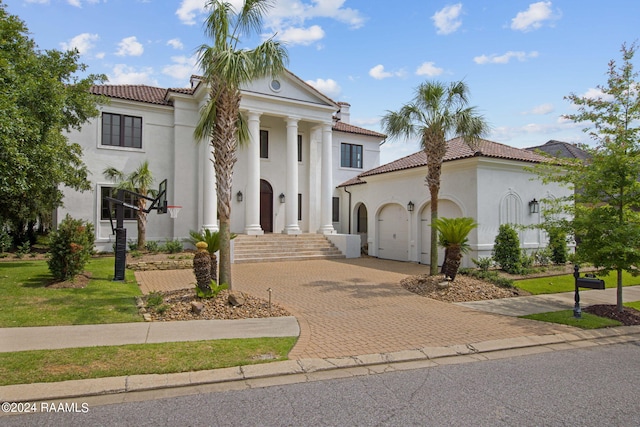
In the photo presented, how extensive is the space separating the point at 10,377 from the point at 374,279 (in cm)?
1034

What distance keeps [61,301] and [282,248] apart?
11054mm

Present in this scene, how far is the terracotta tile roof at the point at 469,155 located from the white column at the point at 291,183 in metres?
3.96

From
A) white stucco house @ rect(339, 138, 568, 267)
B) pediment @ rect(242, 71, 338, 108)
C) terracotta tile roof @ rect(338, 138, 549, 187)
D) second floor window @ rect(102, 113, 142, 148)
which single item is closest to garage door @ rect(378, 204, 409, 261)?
white stucco house @ rect(339, 138, 568, 267)

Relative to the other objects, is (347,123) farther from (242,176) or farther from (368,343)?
(368,343)

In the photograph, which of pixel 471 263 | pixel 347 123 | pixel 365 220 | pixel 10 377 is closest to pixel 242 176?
pixel 365 220

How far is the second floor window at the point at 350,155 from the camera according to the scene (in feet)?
88.5

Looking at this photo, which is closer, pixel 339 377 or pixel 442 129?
pixel 339 377

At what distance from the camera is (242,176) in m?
22.0

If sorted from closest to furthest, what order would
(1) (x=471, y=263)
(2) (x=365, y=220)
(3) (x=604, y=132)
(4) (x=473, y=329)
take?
(4) (x=473, y=329)
(3) (x=604, y=132)
(1) (x=471, y=263)
(2) (x=365, y=220)

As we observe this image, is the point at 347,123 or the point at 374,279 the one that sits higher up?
the point at 347,123

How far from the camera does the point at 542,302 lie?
33.7 feet

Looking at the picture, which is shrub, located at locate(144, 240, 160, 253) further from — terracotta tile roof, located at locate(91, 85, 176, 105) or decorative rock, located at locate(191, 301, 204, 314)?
decorative rock, located at locate(191, 301, 204, 314)

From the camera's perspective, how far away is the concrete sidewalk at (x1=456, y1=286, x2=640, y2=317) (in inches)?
365

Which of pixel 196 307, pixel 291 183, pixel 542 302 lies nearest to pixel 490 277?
pixel 542 302
